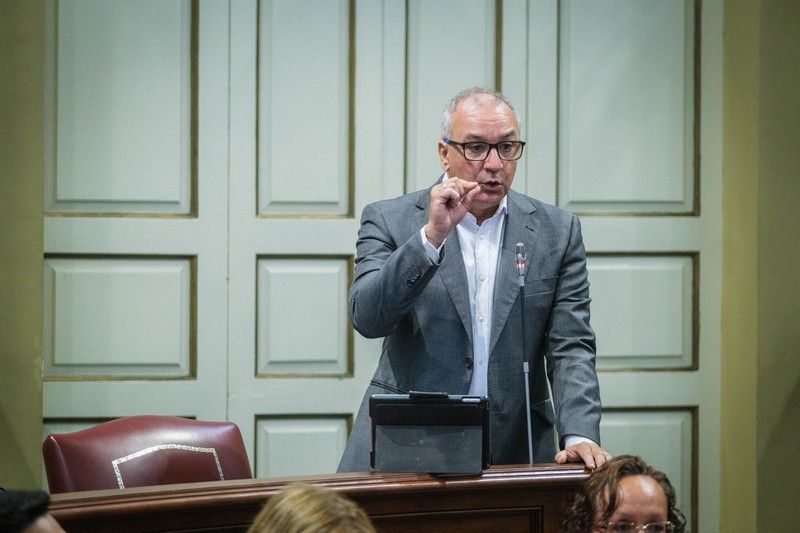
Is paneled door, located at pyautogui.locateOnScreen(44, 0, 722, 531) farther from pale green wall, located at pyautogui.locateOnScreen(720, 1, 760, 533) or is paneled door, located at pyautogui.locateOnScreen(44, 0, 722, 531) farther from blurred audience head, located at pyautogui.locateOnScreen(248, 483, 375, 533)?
blurred audience head, located at pyautogui.locateOnScreen(248, 483, 375, 533)

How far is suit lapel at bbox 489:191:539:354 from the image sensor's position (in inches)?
97.3

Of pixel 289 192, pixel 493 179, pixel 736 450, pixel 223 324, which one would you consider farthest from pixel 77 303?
pixel 736 450

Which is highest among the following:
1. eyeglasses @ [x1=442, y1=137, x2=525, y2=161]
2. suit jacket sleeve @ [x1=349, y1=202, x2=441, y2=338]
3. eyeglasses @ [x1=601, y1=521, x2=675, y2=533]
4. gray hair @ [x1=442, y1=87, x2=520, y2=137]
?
gray hair @ [x1=442, y1=87, x2=520, y2=137]

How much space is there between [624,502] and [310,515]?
0.89 metres

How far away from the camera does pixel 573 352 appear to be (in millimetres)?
2439

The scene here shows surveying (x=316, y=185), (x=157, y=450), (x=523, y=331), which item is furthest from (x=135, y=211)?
(x=523, y=331)

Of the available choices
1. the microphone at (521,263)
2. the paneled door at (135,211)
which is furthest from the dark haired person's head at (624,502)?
the paneled door at (135,211)

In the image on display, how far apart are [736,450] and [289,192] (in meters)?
1.77

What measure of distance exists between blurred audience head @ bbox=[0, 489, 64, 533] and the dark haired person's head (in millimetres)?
1105

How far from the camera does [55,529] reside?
117 centimetres

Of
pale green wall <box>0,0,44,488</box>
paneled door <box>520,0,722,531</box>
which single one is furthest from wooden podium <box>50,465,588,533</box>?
paneled door <box>520,0,722,531</box>

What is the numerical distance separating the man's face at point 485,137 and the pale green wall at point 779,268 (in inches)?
60.1

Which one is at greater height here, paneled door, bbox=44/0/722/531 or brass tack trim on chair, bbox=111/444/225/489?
paneled door, bbox=44/0/722/531

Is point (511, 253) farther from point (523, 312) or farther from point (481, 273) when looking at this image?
point (523, 312)
